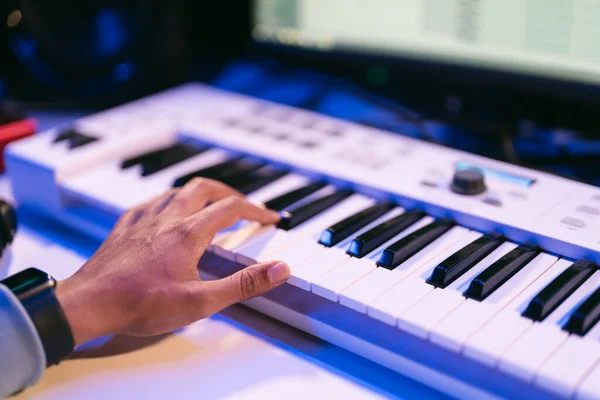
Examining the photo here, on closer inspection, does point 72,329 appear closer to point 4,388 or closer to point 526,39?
point 4,388

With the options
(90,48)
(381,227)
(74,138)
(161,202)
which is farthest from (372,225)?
(90,48)

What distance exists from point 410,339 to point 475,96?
45 cm

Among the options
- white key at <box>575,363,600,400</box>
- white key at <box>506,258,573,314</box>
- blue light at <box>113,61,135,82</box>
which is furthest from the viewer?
blue light at <box>113,61,135,82</box>

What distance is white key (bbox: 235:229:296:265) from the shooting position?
655 mm

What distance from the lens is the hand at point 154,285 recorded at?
1.93 feet

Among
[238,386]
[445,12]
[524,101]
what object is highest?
[445,12]

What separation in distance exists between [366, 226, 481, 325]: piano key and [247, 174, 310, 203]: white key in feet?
0.68

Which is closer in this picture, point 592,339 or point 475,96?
point 592,339

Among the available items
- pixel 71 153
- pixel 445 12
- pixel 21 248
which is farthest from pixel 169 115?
pixel 445 12

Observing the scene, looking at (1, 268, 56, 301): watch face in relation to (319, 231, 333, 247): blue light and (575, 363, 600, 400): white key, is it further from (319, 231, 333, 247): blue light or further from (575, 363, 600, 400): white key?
(575, 363, 600, 400): white key

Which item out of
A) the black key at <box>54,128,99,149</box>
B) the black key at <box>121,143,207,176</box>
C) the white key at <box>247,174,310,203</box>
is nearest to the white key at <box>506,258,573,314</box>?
the white key at <box>247,174,310,203</box>

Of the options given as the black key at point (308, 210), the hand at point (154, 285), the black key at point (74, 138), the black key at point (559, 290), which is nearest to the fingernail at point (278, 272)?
the hand at point (154, 285)

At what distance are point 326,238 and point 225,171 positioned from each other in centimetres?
23

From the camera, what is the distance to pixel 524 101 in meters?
0.91
